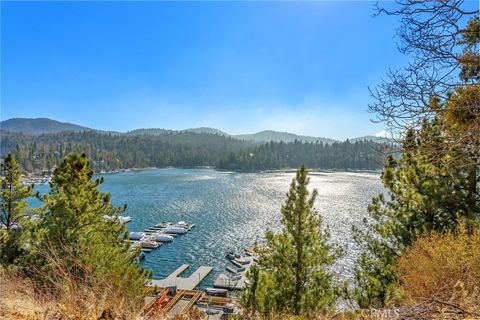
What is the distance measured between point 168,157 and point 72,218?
11168 cm

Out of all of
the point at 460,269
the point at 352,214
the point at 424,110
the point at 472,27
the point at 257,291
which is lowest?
the point at 352,214

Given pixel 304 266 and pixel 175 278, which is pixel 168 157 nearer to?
pixel 175 278

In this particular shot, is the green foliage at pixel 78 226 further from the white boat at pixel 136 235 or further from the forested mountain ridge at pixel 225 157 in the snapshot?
the forested mountain ridge at pixel 225 157

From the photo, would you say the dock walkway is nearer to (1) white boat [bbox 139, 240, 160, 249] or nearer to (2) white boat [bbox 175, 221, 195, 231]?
(1) white boat [bbox 139, 240, 160, 249]

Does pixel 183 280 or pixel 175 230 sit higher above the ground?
pixel 175 230

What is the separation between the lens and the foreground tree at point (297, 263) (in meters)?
8.95

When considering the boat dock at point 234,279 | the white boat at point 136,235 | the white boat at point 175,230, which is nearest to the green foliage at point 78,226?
the boat dock at point 234,279

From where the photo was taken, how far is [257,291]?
28.1 feet

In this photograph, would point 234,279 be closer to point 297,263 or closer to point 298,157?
point 297,263

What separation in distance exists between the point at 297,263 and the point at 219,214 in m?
30.1

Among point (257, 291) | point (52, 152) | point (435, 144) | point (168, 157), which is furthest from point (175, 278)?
point (52, 152)

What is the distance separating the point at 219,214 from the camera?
38.8 metres

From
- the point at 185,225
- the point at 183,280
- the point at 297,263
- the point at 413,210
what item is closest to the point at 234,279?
the point at 183,280

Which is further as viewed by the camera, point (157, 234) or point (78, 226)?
point (157, 234)
